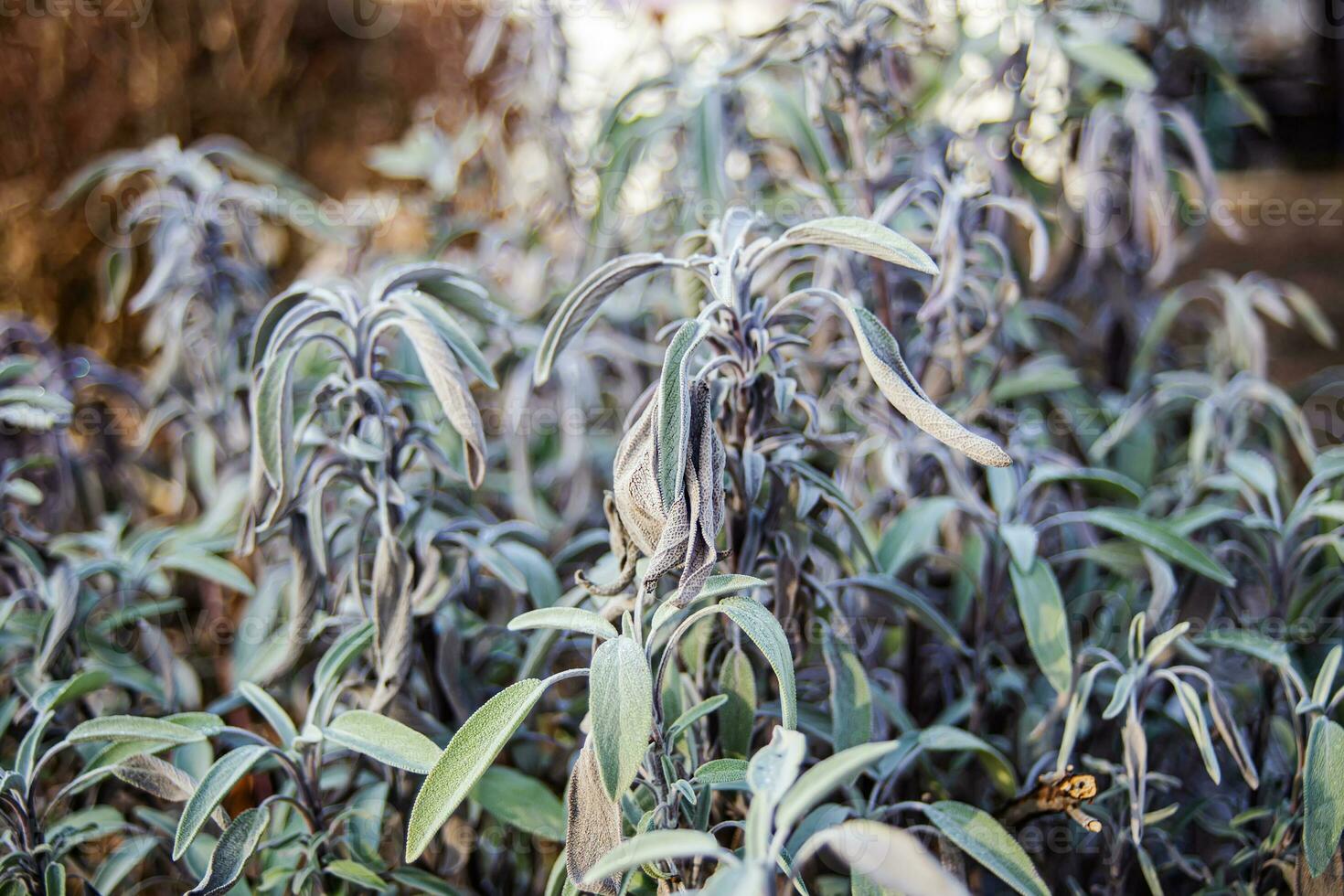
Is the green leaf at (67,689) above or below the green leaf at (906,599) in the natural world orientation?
above

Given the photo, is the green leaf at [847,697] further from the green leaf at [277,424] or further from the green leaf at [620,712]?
the green leaf at [277,424]

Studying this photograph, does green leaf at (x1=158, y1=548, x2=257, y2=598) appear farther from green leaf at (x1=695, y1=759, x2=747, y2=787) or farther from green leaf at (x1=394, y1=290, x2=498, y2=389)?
green leaf at (x1=695, y1=759, x2=747, y2=787)

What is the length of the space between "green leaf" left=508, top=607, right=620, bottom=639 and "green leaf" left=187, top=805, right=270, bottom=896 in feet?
0.90

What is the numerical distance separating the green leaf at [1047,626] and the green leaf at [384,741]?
506mm

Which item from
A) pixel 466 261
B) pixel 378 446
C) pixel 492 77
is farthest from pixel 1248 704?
pixel 492 77

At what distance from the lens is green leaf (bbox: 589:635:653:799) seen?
23.0 inches

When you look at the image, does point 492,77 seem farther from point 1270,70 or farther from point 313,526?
point 1270,70

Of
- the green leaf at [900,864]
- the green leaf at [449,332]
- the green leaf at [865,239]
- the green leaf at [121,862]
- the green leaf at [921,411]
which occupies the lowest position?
the green leaf at [121,862]

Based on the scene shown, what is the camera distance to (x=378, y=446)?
0.87 m

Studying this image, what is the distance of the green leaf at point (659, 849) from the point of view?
505 millimetres

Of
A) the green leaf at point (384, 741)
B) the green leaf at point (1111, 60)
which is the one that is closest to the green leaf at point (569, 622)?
the green leaf at point (384, 741)

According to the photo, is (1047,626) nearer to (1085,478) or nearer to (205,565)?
(1085,478)

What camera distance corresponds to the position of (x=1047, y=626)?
846 millimetres

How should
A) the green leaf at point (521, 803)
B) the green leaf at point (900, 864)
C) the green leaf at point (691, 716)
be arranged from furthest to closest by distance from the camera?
the green leaf at point (521, 803)
the green leaf at point (691, 716)
the green leaf at point (900, 864)
